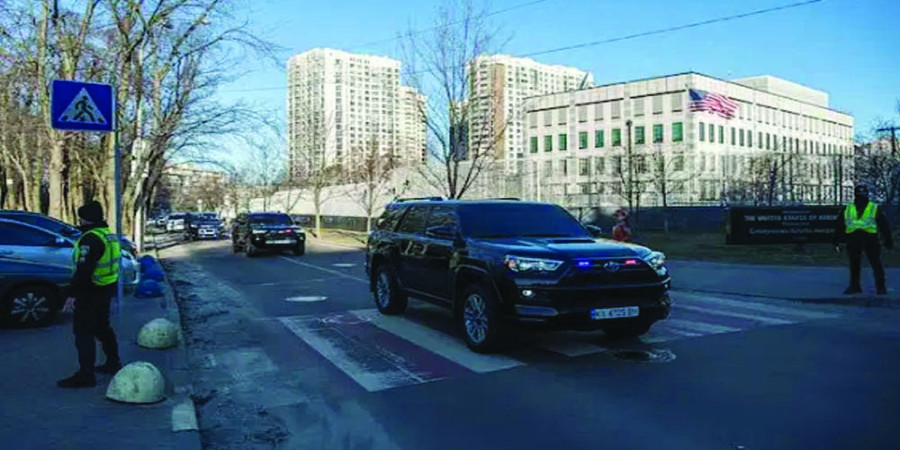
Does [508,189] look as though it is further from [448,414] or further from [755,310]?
[448,414]

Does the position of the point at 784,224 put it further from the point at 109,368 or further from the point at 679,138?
the point at 679,138

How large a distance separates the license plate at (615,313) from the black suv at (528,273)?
10 mm

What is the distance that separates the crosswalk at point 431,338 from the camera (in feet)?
25.0

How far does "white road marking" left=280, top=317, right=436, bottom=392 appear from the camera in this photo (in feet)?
23.2

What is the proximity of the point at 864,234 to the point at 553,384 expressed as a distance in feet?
27.1

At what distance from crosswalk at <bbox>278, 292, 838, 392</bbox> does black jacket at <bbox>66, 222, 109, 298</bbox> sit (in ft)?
8.26

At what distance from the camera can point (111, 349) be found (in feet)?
23.8

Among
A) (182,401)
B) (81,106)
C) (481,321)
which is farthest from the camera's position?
(81,106)

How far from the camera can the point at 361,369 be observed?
7.70 meters

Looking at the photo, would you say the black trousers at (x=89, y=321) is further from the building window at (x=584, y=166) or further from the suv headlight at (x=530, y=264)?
the building window at (x=584, y=166)

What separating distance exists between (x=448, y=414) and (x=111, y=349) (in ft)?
11.4

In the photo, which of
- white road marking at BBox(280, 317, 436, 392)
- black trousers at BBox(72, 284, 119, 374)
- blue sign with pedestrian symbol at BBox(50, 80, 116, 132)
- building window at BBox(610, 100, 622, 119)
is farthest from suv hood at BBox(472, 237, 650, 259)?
building window at BBox(610, 100, 622, 119)

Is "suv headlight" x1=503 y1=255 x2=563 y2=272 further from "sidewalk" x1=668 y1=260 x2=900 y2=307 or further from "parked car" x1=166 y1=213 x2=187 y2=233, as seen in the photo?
"parked car" x1=166 y1=213 x2=187 y2=233

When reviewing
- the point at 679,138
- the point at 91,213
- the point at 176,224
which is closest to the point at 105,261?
the point at 91,213
